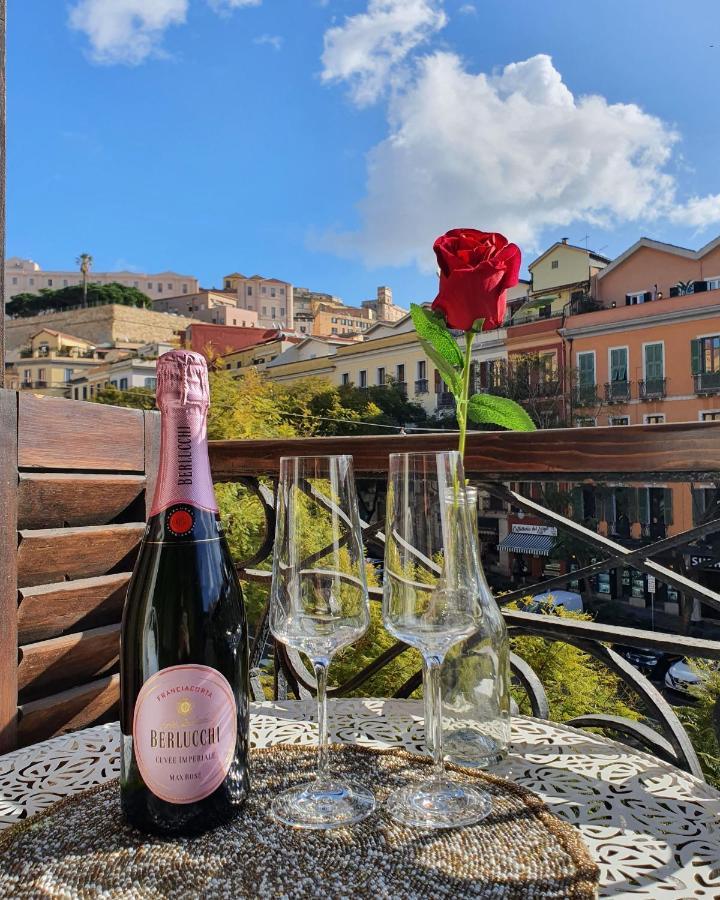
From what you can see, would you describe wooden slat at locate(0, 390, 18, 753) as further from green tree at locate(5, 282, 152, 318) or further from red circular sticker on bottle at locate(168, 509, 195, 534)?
green tree at locate(5, 282, 152, 318)

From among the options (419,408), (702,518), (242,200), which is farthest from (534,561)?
(242,200)

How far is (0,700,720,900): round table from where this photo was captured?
386 mm

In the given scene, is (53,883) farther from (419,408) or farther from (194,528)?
(419,408)

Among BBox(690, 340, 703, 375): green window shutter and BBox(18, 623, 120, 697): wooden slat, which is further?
BBox(690, 340, 703, 375): green window shutter

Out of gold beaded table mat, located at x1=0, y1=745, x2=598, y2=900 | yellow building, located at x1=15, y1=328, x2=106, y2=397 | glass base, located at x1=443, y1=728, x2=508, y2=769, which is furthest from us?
yellow building, located at x1=15, y1=328, x2=106, y2=397

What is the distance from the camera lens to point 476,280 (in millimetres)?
554

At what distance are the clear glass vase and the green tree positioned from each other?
4071 cm

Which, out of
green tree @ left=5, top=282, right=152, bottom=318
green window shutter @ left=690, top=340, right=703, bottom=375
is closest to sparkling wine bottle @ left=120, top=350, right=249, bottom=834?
green window shutter @ left=690, top=340, right=703, bottom=375

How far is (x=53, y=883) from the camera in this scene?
0.34 meters

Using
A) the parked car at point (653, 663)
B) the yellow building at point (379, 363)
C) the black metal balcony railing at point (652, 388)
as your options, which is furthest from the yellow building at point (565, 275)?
the parked car at point (653, 663)

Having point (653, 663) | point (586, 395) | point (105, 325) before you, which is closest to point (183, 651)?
point (653, 663)

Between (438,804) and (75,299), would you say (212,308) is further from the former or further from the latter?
(438,804)

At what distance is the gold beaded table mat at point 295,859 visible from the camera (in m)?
0.33

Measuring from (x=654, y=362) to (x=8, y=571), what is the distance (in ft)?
51.5
